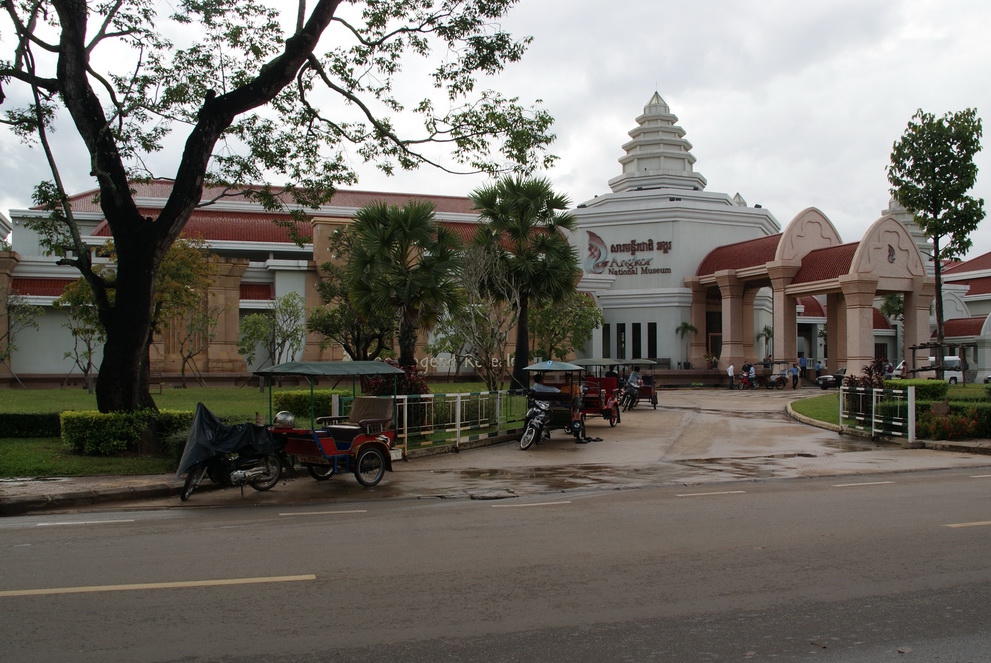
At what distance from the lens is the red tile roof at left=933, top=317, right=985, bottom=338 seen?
5016 cm

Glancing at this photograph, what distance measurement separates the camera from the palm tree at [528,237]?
1069 inches

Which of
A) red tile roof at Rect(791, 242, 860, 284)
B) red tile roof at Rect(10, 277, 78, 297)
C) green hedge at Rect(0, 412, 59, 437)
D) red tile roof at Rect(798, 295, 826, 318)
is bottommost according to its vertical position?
green hedge at Rect(0, 412, 59, 437)

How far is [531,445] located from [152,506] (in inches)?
378

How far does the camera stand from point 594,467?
15.4m

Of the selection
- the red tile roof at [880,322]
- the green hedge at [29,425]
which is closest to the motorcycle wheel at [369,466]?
the green hedge at [29,425]

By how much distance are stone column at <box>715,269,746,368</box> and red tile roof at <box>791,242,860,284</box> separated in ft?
13.1

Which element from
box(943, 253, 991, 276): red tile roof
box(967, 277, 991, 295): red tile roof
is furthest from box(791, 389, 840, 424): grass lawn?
box(943, 253, 991, 276): red tile roof

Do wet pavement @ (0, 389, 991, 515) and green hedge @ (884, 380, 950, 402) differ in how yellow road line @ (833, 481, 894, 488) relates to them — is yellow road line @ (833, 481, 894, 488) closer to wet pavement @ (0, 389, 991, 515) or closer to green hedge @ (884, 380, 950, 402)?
wet pavement @ (0, 389, 991, 515)

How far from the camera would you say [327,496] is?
11.8m

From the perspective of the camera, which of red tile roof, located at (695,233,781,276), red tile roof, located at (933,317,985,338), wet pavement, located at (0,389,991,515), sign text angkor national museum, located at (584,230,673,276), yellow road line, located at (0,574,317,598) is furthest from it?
sign text angkor national museum, located at (584,230,673,276)

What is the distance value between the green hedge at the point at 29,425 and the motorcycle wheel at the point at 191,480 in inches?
268

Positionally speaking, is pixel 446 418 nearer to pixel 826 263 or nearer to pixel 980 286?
pixel 826 263

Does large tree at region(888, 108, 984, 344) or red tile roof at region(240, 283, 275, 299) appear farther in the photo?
red tile roof at region(240, 283, 275, 299)

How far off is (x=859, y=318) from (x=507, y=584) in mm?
39765
